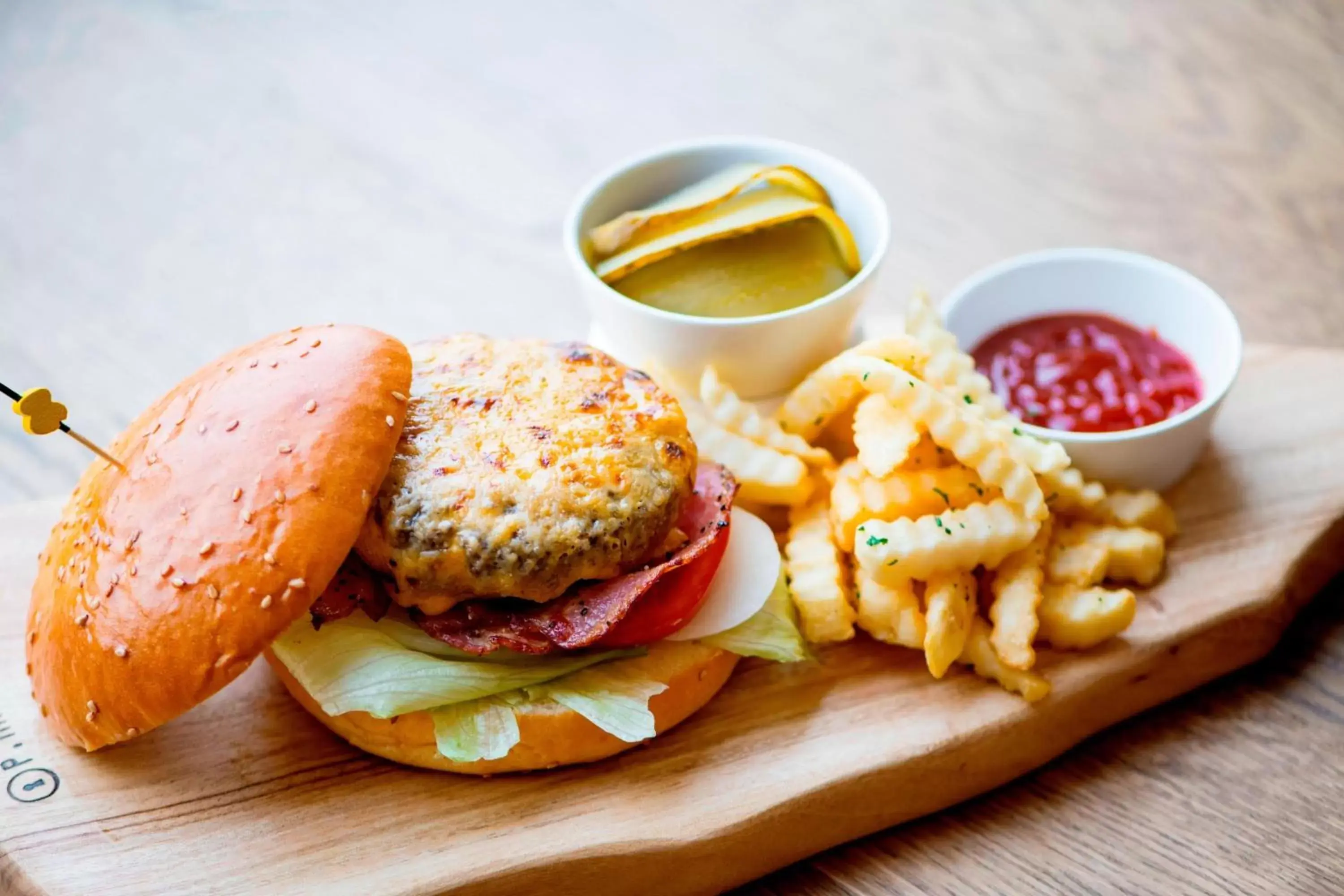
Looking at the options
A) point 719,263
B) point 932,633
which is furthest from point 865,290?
point 932,633

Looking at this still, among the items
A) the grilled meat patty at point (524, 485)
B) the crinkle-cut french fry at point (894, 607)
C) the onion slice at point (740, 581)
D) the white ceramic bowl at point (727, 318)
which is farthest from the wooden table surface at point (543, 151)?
the grilled meat patty at point (524, 485)

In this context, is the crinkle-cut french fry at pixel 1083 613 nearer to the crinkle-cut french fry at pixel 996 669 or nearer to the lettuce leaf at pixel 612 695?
the crinkle-cut french fry at pixel 996 669

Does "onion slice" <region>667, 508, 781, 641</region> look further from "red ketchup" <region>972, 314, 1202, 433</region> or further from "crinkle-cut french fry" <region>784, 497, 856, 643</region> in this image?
"red ketchup" <region>972, 314, 1202, 433</region>

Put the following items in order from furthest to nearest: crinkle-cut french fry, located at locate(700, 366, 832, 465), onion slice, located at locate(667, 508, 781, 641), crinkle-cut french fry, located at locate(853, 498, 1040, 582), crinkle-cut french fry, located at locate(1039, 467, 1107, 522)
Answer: crinkle-cut french fry, located at locate(700, 366, 832, 465)
crinkle-cut french fry, located at locate(1039, 467, 1107, 522)
onion slice, located at locate(667, 508, 781, 641)
crinkle-cut french fry, located at locate(853, 498, 1040, 582)

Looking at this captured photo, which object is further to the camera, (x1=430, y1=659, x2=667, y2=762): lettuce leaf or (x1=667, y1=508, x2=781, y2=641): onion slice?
(x1=667, y1=508, x2=781, y2=641): onion slice

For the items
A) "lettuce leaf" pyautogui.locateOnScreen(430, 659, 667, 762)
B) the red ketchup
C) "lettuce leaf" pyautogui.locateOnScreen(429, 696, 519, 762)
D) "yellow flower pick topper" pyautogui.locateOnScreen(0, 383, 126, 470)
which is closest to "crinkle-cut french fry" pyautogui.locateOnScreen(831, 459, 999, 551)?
the red ketchup

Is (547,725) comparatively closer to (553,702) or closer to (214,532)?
(553,702)

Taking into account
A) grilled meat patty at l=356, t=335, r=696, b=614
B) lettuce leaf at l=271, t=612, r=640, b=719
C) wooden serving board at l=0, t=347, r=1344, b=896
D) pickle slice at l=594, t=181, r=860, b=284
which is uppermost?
pickle slice at l=594, t=181, r=860, b=284
